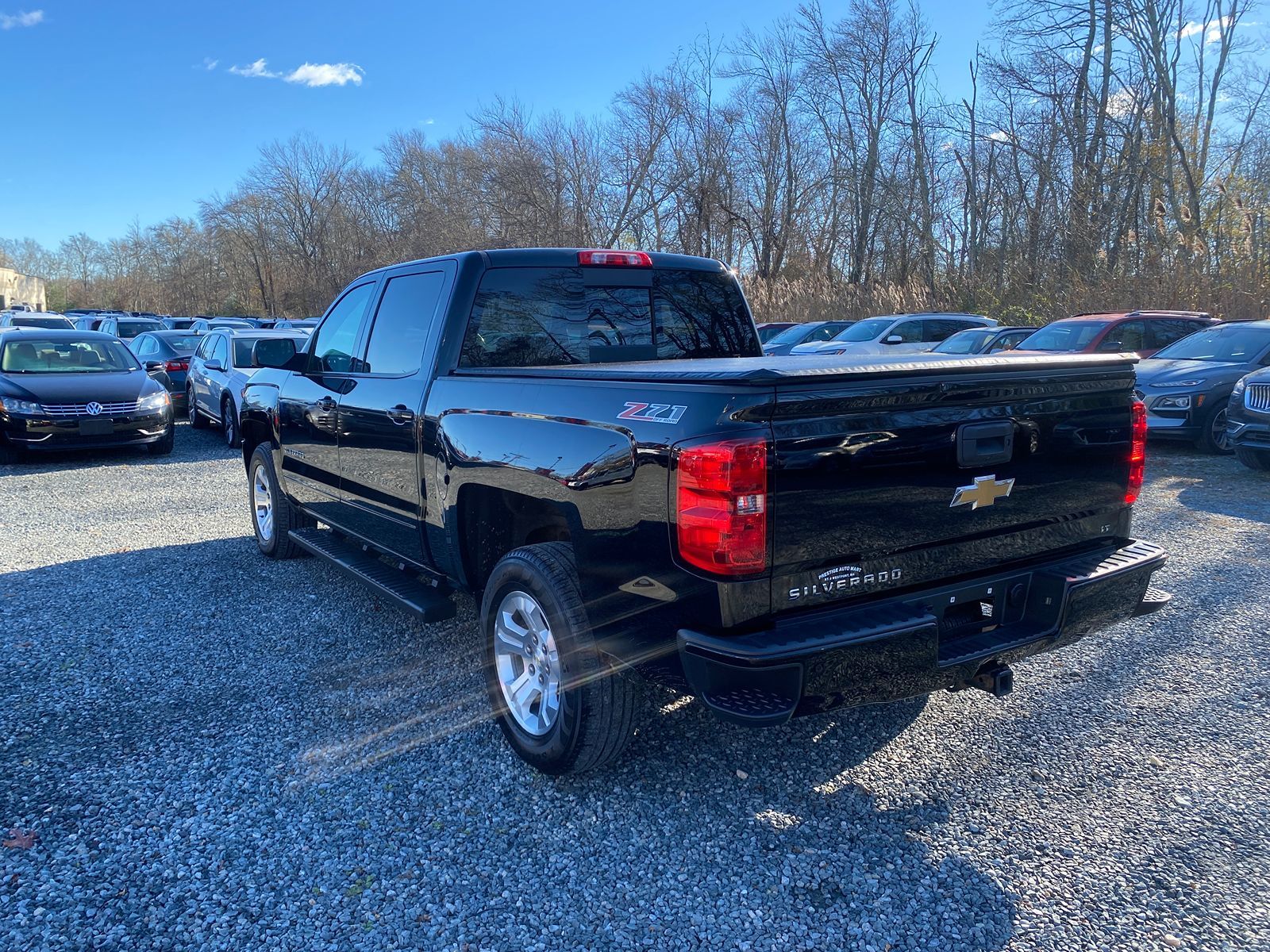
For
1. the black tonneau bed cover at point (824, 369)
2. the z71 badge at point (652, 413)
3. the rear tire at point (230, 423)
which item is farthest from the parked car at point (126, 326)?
the z71 badge at point (652, 413)

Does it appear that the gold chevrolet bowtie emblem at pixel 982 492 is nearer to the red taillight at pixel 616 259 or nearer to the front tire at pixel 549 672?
the front tire at pixel 549 672

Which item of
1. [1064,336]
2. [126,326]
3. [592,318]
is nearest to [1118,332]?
[1064,336]

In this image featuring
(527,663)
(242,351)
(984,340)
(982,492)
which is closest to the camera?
(982,492)

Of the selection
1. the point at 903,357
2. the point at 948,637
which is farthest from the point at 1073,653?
the point at 903,357

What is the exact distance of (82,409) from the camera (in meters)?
10.8

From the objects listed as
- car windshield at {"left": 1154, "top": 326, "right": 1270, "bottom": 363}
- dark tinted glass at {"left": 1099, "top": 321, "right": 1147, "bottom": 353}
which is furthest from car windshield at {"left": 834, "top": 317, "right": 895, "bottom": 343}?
car windshield at {"left": 1154, "top": 326, "right": 1270, "bottom": 363}

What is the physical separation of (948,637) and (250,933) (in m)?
2.46

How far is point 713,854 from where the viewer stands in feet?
9.66

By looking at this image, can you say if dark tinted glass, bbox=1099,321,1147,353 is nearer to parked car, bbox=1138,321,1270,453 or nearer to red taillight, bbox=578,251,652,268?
parked car, bbox=1138,321,1270,453

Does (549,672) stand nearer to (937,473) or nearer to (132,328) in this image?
(937,473)

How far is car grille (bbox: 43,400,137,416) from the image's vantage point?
1062 cm

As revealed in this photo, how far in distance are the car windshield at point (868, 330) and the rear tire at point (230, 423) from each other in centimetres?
1195

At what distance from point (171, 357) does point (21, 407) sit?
5680 millimetres

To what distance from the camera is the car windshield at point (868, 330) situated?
18.5 meters
